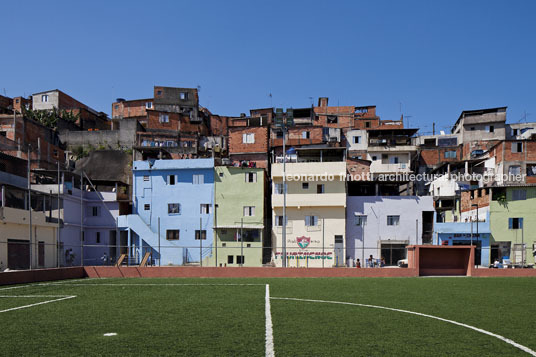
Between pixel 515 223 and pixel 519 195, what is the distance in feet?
8.56

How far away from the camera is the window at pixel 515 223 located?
4409cm

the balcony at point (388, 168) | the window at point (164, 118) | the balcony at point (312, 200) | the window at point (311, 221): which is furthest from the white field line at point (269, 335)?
the window at point (164, 118)

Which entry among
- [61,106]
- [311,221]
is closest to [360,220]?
[311,221]

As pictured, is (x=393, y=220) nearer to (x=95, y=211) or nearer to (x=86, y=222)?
(x=95, y=211)

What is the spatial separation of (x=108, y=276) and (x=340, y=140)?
42372 mm

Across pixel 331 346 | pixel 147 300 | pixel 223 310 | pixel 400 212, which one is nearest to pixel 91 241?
pixel 400 212

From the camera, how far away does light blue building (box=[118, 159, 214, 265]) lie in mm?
49125

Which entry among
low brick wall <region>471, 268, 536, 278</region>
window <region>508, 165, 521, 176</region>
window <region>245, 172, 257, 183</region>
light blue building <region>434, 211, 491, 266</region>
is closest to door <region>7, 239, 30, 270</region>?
window <region>245, 172, 257, 183</region>

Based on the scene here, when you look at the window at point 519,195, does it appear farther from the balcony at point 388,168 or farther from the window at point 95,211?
the window at point 95,211

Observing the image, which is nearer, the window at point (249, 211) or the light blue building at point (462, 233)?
the light blue building at point (462, 233)

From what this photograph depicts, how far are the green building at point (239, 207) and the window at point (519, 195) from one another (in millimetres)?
23787

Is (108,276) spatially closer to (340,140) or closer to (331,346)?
(331,346)

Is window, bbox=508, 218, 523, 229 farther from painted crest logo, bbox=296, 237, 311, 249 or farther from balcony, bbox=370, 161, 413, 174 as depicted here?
painted crest logo, bbox=296, 237, 311, 249

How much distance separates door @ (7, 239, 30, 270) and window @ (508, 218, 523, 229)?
137 feet
